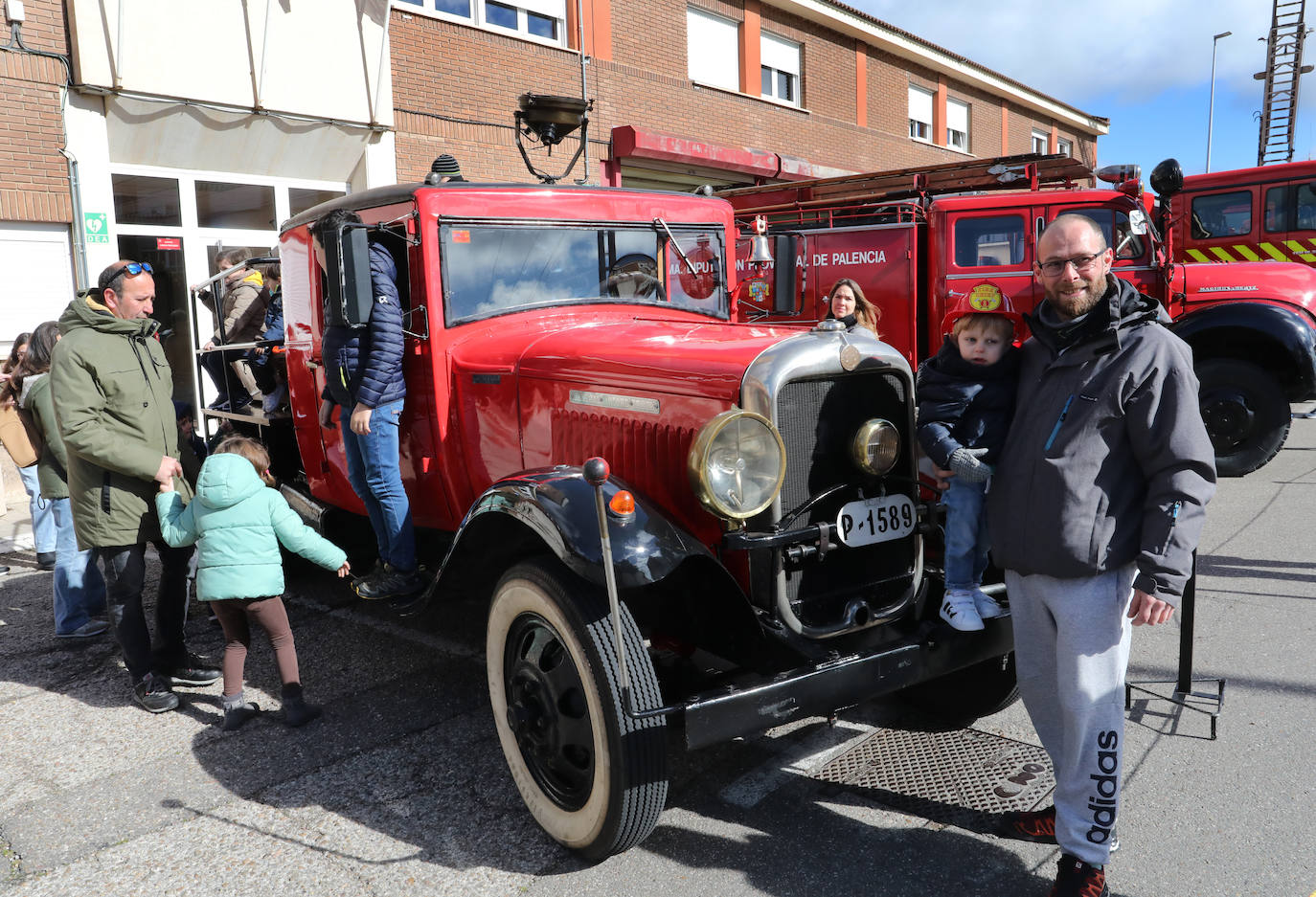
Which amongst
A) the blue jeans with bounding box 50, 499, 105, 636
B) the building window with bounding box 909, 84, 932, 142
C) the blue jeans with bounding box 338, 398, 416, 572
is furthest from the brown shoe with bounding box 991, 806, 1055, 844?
the building window with bounding box 909, 84, 932, 142

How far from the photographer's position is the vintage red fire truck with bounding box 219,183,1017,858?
8.22 feet

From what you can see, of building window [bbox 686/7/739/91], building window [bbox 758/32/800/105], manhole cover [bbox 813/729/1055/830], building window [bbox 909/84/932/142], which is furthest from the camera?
building window [bbox 909/84/932/142]

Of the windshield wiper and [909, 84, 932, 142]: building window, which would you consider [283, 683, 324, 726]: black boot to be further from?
[909, 84, 932, 142]: building window

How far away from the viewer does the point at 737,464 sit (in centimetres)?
258

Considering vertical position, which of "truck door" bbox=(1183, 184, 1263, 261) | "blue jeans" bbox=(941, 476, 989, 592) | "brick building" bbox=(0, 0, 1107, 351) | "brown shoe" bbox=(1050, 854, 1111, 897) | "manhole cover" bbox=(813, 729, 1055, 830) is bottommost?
"manhole cover" bbox=(813, 729, 1055, 830)

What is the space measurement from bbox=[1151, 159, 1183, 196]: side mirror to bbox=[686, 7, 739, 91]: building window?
26.6ft

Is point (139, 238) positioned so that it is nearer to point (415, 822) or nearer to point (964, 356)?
point (415, 822)

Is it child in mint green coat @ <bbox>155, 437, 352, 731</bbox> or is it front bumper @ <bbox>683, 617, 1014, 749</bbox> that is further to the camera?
child in mint green coat @ <bbox>155, 437, 352, 731</bbox>

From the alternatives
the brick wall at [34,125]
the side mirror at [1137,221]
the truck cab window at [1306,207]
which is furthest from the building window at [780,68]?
the brick wall at [34,125]

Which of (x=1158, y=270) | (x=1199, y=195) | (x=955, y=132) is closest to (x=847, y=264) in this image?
(x=1158, y=270)

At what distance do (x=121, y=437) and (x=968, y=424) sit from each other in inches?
130

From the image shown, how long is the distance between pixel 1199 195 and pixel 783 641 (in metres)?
10.8

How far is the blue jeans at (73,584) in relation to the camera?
15.6 feet

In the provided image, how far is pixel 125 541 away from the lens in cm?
383
